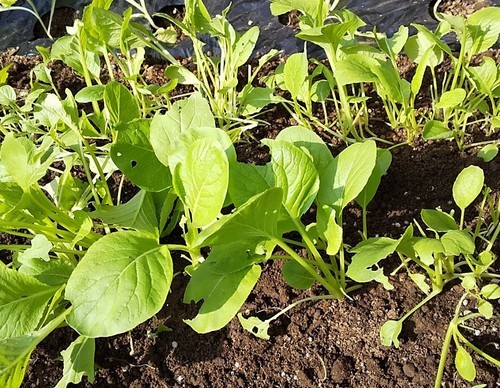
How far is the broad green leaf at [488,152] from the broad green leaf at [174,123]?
0.52m

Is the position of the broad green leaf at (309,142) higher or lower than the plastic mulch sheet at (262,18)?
higher

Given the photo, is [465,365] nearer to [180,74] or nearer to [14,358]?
[14,358]

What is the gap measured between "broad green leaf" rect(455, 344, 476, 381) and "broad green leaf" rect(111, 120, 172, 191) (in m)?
0.51

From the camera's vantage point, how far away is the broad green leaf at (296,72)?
1180mm

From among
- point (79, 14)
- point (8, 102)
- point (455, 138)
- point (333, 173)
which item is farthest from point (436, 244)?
point (79, 14)

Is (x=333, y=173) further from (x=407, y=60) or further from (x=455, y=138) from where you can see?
(x=407, y=60)

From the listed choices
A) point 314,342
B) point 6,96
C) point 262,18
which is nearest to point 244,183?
point 314,342

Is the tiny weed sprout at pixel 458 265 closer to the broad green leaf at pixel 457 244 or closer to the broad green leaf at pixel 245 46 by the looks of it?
the broad green leaf at pixel 457 244

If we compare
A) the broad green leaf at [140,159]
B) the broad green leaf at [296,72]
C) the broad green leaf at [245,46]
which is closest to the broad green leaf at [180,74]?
the broad green leaf at [245,46]

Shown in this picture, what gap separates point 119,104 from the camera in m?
1.07

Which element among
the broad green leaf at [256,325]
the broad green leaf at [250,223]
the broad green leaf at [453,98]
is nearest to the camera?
the broad green leaf at [250,223]

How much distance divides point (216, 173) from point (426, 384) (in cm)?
46

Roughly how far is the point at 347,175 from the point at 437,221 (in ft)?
0.52

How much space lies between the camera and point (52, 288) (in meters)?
0.96
